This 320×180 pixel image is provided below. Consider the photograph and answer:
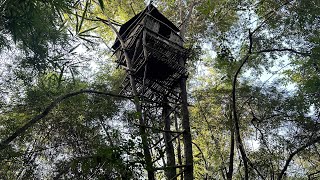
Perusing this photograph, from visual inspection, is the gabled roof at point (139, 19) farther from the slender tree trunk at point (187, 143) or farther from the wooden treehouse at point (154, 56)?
the slender tree trunk at point (187, 143)

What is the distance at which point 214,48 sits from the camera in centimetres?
763

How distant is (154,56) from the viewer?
4895 millimetres

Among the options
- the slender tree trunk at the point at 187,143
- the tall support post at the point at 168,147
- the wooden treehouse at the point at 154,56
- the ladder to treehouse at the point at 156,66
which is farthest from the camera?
the wooden treehouse at the point at 154,56

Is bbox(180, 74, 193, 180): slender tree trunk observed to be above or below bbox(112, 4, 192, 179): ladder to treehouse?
below

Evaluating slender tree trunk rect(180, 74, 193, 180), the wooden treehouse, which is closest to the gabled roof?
the wooden treehouse

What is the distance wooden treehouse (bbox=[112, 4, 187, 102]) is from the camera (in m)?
4.96

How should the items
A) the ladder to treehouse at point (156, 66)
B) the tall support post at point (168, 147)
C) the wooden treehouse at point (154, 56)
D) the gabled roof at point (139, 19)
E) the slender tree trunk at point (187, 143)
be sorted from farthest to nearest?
the gabled roof at point (139, 19) < the wooden treehouse at point (154, 56) < the ladder to treehouse at point (156, 66) < the tall support post at point (168, 147) < the slender tree trunk at point (187, 143)

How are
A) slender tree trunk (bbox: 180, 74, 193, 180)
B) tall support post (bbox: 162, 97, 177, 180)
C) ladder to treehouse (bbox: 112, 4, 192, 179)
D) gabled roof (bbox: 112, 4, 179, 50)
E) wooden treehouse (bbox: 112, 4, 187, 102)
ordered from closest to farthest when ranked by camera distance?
slender tree trunk (bbox: 180, 74, 193, 180) → tall support post (bbox: 162, 97, 177, 180) → ladder to treehouse (bbox: 112, 4, 192, 179) → wooden treehouse (bbox: 112, 4, 187, 102) → gabled roof (bbox: 112, 4, 179, 50)

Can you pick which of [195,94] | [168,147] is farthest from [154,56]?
[195,94]

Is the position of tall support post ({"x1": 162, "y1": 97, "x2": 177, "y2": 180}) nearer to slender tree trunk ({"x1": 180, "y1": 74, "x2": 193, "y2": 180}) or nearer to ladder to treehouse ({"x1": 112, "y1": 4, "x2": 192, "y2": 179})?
ladder to treehouse ({"x1": 112, "y1": 4, "x2": 192, "y2": 179})

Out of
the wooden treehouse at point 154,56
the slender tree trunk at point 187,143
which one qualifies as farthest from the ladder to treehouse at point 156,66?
the slender tree trunk at point 187,143

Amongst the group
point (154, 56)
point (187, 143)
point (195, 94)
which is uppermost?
point (195, 94)

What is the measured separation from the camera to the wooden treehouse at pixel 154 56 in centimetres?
496

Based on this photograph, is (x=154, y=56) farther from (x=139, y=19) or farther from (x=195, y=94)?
(x=195, y=94)
